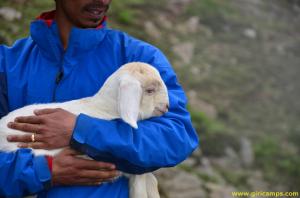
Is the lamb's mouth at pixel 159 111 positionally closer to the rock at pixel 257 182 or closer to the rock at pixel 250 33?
the rock at pixel 257 182

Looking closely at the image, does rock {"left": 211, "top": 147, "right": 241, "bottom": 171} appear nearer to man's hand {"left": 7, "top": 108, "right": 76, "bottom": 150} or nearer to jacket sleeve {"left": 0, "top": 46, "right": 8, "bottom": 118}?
jacket sleeve {"left": 0, "top": 46, "right": 8, "bottom": 118}

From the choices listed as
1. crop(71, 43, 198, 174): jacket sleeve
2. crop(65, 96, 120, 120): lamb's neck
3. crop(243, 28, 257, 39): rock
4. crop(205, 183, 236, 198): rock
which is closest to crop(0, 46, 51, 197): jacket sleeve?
crop(71, 43, 198, 174): jacket sleeve

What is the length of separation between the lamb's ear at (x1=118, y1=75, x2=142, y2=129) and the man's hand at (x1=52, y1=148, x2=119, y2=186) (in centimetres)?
29

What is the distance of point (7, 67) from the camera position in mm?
3893

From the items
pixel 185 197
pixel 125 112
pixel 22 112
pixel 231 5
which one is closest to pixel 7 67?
pixel 22 112

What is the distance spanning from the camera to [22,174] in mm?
3453

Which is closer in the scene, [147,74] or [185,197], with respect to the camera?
[147,74]

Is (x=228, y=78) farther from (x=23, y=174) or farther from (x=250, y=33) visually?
(x=23, y=174)

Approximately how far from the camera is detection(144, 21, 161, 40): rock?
1131 centimetres

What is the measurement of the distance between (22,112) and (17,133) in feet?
0.41

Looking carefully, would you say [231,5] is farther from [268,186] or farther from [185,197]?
[185,197]

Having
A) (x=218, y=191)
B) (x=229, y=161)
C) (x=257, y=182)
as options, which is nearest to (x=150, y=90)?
(x=218, y=191)

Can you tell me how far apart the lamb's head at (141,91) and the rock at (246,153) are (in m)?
5.44

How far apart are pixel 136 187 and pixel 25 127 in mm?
698
